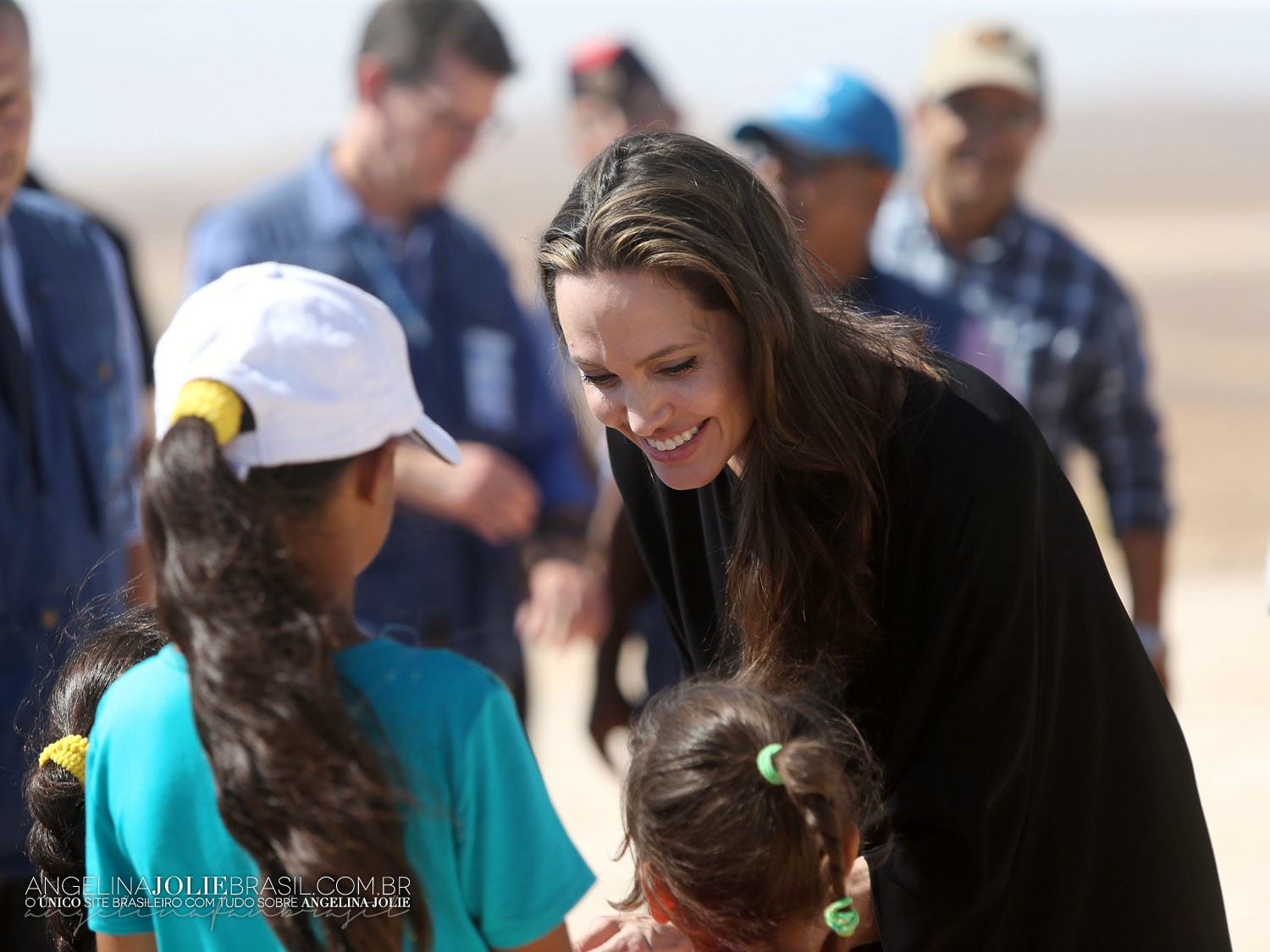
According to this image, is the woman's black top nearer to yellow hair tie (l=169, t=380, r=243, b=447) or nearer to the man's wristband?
yellow hair tie (l=169, t=380, r=243, b=447)

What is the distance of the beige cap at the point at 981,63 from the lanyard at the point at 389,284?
5.59 feet

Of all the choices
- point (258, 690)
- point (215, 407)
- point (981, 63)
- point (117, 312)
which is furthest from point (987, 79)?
point (258, 690)

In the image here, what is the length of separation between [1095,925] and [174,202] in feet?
157

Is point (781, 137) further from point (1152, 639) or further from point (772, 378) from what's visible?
point (772, 378)

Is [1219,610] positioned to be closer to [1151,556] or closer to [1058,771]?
[1151,556]

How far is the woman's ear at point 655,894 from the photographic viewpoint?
2.03 m

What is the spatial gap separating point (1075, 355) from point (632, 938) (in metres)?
2.85

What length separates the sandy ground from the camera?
576 centimetres

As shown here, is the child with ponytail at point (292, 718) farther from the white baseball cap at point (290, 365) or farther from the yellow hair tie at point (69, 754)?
the yellow hair tie at point (69, 754)

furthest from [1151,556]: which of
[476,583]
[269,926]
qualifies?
[269,926]

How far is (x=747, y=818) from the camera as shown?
6.25 feet

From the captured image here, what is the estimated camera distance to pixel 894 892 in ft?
6.87

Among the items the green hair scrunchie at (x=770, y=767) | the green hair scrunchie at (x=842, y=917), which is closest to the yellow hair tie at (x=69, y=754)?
the green hair scrunchie at (x=770, y=767)

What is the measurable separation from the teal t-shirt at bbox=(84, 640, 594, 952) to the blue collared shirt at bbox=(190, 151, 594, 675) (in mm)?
2478
